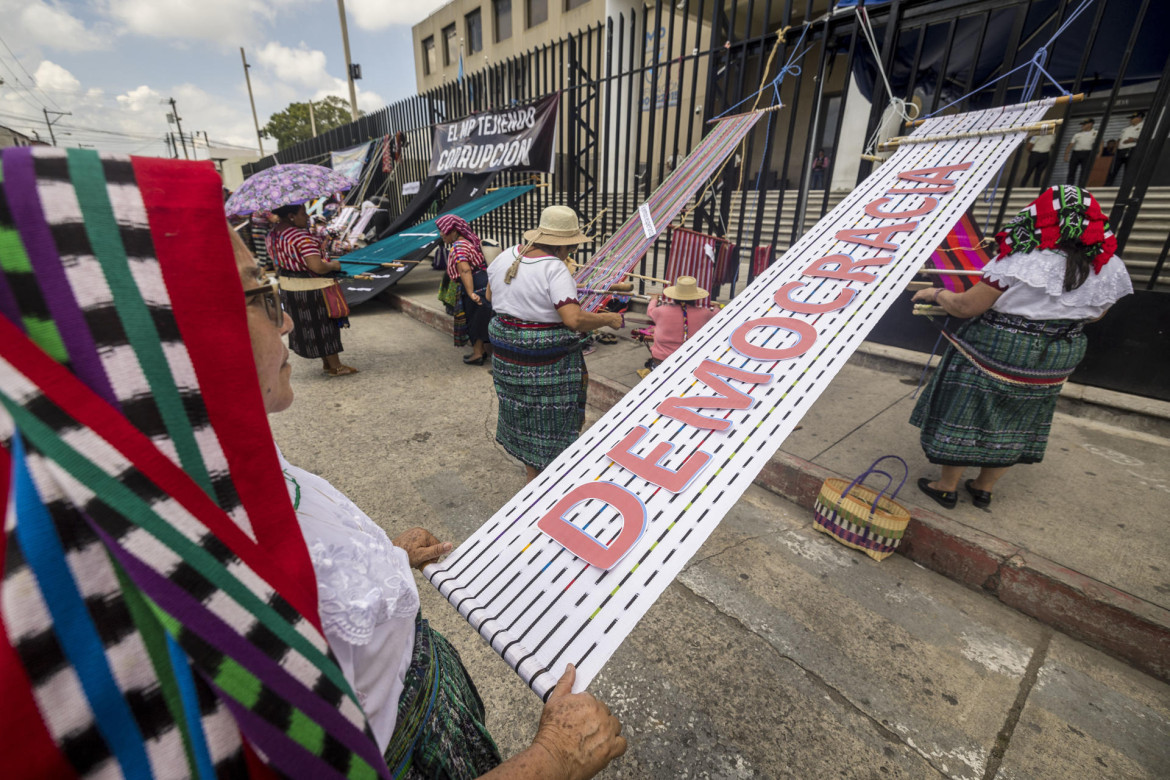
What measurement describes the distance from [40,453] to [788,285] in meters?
2.10

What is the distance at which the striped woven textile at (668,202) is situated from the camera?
433cm

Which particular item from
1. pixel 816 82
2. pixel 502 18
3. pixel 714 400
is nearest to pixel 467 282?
pixel 816 82

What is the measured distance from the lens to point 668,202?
15.0 ft

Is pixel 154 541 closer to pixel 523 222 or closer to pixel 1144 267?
pixel 1144 267

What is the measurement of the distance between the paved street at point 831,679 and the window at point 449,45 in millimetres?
25974

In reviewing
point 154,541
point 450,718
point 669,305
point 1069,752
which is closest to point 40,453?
point 154,541

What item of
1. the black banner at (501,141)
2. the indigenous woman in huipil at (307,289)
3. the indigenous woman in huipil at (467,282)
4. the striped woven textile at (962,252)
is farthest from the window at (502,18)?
the striped woven textile at (962,252)

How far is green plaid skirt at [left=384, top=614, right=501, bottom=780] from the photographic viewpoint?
33.8 inches

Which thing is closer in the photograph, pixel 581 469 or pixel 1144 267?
pixel 581 469

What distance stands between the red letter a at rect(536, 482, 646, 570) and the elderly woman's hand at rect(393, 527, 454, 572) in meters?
0.26

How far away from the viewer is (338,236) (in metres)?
8.91

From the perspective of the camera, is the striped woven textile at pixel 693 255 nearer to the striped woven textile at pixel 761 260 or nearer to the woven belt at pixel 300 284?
the striped woven textile at pixel 761 260

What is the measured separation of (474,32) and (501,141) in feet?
60.0

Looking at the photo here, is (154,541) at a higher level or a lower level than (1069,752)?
higher
